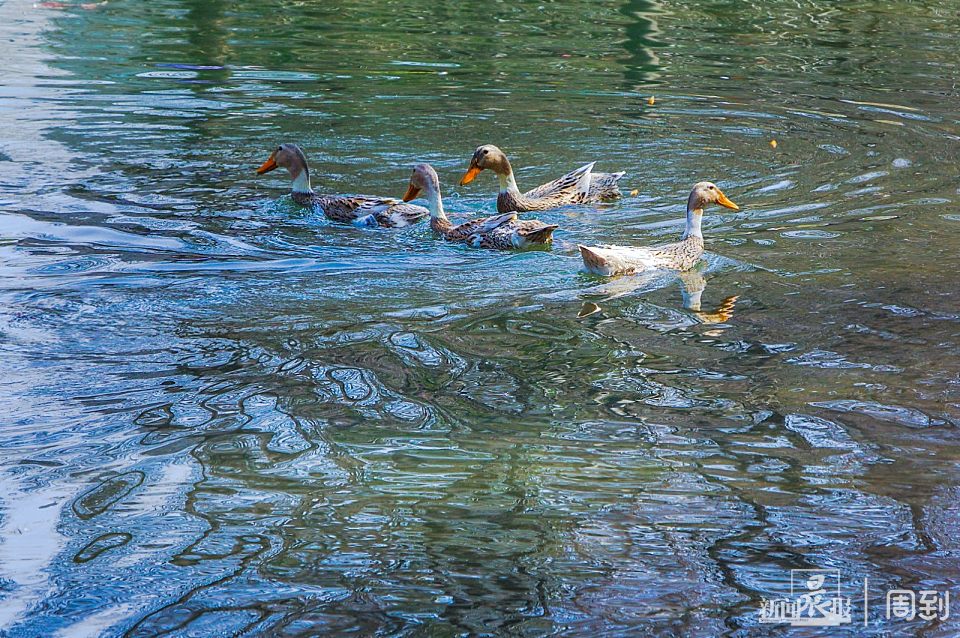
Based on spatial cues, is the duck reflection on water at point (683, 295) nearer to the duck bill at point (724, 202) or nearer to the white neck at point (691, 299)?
the white neck at point (691, 299)

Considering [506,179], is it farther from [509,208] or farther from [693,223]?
[693,223]

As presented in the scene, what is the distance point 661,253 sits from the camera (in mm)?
8234

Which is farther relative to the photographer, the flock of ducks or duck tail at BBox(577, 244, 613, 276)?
the flock of ducks

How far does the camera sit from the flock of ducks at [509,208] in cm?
823

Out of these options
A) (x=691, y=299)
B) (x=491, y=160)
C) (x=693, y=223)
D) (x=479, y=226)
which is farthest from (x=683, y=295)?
(x=491, y=160)

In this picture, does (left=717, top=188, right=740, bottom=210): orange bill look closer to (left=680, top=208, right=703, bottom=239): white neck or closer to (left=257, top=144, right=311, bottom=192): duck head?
(left=680, top=208, right=703, bottom=239): white neck

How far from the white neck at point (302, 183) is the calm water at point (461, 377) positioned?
13.9 inches

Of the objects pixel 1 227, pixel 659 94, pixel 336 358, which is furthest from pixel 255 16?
pixel 336 358

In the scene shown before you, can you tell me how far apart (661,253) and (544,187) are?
2.24 meters

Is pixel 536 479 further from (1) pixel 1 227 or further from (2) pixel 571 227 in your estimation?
(1) pixel 1 227

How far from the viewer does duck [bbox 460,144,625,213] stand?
9.97 metres

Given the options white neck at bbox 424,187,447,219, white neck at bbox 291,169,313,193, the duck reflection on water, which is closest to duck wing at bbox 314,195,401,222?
white neck at bbox 424,187,447,219

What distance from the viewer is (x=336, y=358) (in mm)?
6500

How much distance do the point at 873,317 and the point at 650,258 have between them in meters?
1.69
